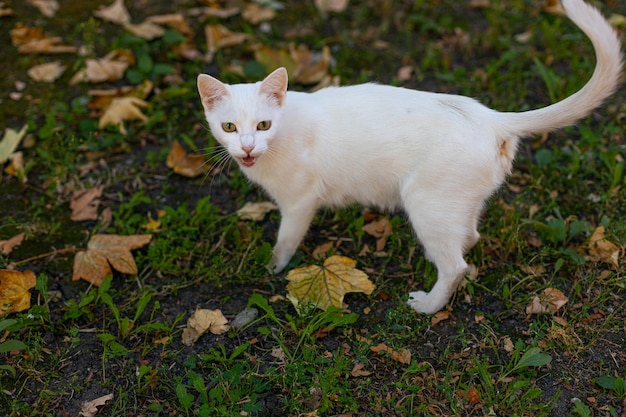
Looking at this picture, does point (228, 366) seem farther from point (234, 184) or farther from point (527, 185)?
point (527, 185)

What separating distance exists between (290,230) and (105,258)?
3.09 feet

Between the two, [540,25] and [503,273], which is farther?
[540,25]

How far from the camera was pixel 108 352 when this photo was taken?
8.69 ft

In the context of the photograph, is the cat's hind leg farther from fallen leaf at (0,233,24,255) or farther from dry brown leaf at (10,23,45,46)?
dry brown leaf at (10,23,45,46)

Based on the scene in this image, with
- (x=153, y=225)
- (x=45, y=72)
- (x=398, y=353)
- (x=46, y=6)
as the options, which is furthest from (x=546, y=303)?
(x=46, y=6)

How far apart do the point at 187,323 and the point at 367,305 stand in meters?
0.86

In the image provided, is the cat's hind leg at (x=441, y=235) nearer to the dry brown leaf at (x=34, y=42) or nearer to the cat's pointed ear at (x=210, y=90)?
the cat's pointed ear at (x=210, y=90)

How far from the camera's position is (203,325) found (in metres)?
2.81

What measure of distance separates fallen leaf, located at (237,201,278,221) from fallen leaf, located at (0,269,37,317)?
43.7 inches

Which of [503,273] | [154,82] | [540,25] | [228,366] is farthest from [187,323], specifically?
[540,25]

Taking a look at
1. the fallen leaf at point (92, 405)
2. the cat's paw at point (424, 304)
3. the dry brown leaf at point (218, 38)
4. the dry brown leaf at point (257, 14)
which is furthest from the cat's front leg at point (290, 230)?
the dry brown leaf at point (257, 14)

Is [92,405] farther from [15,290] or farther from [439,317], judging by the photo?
[439,317]

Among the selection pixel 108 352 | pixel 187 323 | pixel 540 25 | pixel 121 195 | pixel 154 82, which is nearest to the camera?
pixel 108 352

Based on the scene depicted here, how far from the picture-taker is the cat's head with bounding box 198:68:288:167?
267 cm
